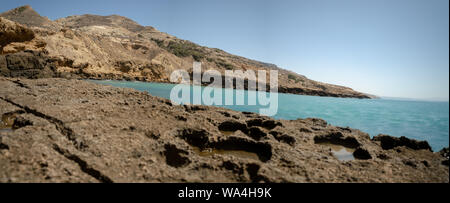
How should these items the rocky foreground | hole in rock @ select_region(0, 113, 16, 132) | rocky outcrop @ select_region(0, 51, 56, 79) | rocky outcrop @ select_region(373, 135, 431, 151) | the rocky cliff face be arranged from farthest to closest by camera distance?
the rocky cliff face → rocky outcrop @ select_region(0, 51, 56, 79) → rocky outcrop @ select_region(373, 135, 431, 151) → hole in rock @ select_region(0, 113, 16, 132) → the rocky foreground

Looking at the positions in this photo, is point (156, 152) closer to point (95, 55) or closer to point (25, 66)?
point (25, 66)

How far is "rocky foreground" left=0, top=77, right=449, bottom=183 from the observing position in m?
3.70

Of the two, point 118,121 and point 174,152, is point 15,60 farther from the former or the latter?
point 174,152

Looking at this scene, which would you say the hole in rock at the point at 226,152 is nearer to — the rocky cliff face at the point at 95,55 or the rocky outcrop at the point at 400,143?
the rocky outcrop at the point at 400,143

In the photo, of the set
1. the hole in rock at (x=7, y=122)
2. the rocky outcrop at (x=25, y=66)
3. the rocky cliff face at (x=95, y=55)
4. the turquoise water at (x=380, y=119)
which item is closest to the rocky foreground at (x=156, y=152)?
the hole in rock at (x=7, y=122)

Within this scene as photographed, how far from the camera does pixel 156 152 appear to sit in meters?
4.75

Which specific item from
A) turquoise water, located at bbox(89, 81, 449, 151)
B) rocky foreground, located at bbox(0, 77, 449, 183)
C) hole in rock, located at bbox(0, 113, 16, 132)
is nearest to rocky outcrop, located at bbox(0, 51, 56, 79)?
turquoise water, located at bbox(89, 81, 449, 151)

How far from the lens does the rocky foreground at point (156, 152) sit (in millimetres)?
3699

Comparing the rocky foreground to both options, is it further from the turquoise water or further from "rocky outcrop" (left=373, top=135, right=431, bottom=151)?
the turquoise water

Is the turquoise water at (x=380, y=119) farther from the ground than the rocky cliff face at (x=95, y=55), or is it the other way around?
the rocky cliff face at (x=95, y=55)
